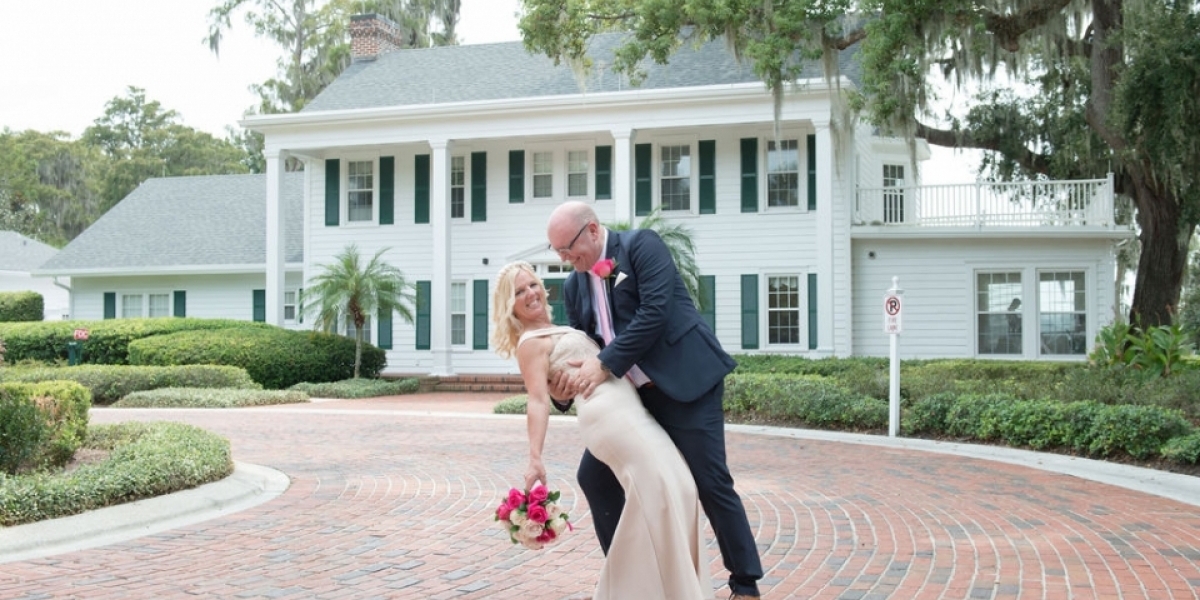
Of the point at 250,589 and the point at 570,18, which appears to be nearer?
the point at 250,589

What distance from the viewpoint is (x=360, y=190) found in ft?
83.7

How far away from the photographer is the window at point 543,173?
24.4 m

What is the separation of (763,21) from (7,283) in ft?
103

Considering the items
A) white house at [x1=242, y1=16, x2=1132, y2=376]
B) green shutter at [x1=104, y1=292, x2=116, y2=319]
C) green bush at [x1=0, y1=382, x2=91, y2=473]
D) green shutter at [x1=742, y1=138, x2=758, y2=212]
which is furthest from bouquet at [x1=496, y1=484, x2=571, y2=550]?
green shutter at [x1=104, y1=292, x2=116, y2=319]

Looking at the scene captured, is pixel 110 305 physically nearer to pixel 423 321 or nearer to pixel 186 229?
pixel 186 229

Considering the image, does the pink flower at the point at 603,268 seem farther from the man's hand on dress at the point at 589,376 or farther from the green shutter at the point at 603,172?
the green shutter at the point at 603,172

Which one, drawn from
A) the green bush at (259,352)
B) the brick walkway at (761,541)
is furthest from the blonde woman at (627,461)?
the green bush at (259,352)

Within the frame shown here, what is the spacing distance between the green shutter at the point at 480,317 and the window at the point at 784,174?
648cm

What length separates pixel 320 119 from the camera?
2406cm

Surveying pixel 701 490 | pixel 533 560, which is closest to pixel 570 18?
pixel 533 560

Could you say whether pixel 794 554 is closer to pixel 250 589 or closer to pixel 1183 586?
pixel 1183 586

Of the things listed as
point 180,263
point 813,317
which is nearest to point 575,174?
point 813,317

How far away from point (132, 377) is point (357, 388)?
3.84 m

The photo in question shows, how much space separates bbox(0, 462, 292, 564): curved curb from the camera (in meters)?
6.36
